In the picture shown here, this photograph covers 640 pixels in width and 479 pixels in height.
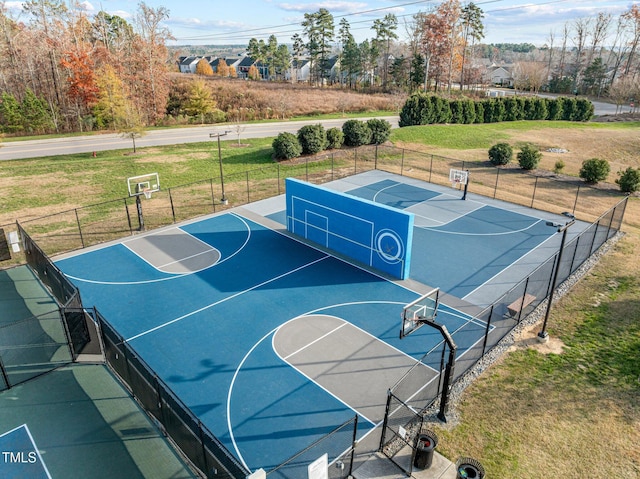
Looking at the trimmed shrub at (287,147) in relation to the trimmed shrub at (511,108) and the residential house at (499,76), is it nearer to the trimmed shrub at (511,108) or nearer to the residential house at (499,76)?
the trimmed shrub at (511,108)

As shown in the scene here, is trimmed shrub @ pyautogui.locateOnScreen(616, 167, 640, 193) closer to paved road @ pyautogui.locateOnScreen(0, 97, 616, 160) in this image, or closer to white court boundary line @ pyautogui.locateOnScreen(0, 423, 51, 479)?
paved road @ pyautogui.locateOnScreen(0, 97, 616, 160)

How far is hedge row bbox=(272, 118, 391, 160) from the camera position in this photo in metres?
39.0

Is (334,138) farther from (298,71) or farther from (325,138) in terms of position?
(298,71)

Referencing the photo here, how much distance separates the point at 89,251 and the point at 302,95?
60.3m

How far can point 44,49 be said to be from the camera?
57344 millimetres

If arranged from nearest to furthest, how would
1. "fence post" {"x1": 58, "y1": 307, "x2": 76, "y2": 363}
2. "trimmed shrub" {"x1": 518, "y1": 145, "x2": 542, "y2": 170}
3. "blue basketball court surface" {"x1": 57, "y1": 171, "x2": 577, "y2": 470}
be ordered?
1. "blue basketball court surface" {"x1": 57, "y1": 171, "x2": 577, "y2": 470}
2. "fence post" {"x1": 58, "y1": 307, "x2": 76, "y2": 363}
3. "trimmed shrub" {"x1": 518, "y1": 145, "x2": 542, "y2": 170}

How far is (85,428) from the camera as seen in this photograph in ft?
40.9

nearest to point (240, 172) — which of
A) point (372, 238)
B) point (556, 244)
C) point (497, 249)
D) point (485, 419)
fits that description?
point (372, 238)

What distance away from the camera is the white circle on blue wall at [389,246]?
800 inches

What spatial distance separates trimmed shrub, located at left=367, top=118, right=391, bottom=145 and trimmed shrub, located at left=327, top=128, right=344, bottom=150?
3.62 meters

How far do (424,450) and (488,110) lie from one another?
5586 cm

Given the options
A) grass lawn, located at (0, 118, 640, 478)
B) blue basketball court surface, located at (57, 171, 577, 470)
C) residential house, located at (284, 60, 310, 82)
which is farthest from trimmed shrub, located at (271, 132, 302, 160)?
residential house, located at (284, 60, 310, 82)

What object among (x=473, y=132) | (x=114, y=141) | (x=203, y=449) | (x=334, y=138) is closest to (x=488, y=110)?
(x=473, y=132)

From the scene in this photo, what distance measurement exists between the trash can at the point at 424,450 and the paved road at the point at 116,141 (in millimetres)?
43013
